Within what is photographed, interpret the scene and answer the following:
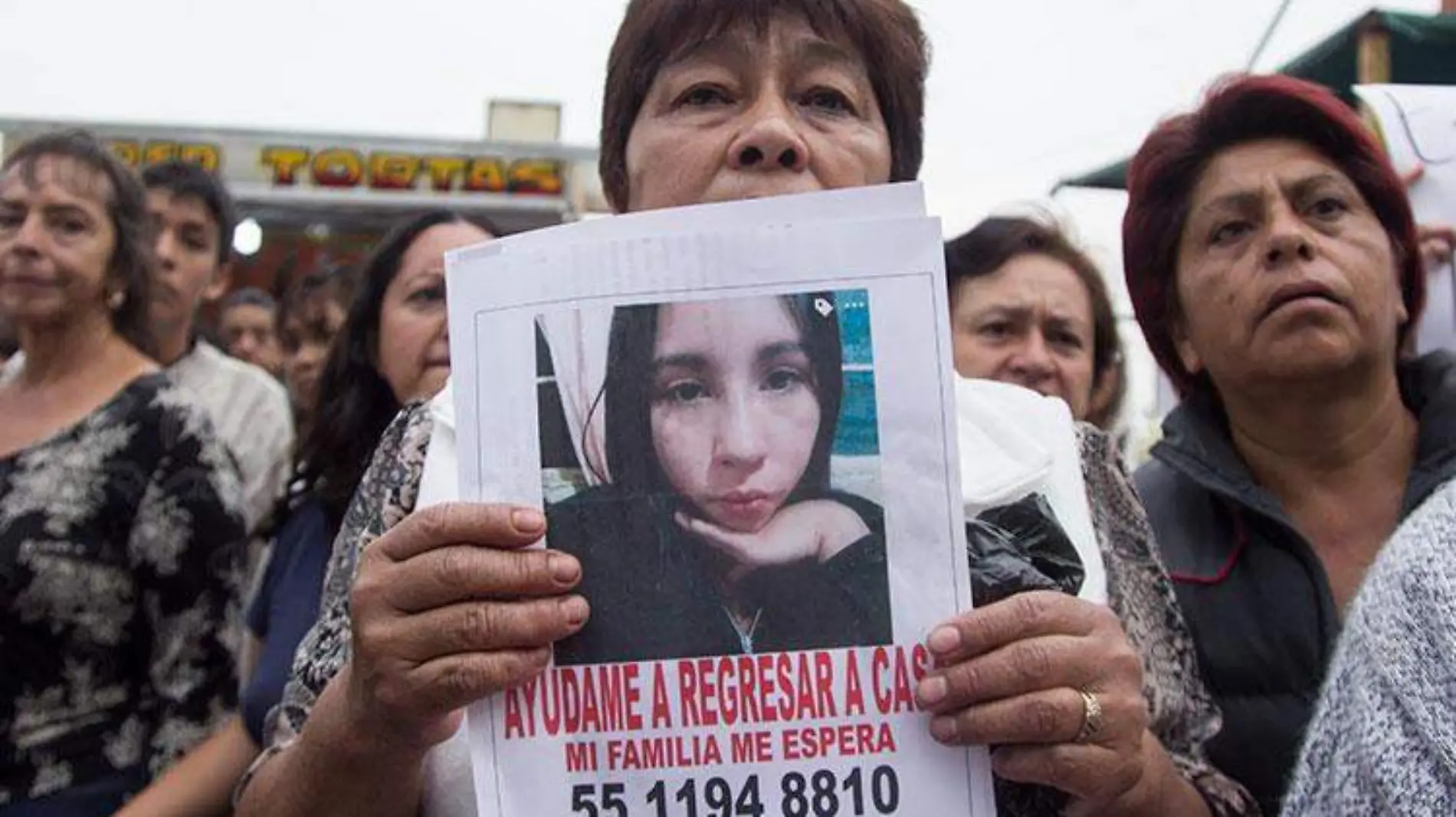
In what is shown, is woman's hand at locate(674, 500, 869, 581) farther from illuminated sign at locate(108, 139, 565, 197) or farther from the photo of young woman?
illuminated sign at locate(108, 139, 565, 197)

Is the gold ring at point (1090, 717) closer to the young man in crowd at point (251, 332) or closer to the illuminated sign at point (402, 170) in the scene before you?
the young man in crowd at point (251, 332)

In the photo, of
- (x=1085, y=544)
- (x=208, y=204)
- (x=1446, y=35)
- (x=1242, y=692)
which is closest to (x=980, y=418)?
(x=1085, y=544)

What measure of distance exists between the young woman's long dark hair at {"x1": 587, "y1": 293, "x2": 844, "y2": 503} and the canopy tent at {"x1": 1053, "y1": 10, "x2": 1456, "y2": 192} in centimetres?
209

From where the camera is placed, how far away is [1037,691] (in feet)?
2.75

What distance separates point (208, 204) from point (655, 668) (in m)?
2.93

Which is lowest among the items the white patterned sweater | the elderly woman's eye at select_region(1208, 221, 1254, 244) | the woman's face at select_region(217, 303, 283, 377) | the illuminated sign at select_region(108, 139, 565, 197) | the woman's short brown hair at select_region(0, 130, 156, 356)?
the white patterned sweater

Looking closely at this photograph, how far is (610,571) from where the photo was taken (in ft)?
2.88

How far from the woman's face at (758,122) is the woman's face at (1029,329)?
1141 millimetres

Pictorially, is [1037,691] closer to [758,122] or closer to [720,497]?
[720,497]

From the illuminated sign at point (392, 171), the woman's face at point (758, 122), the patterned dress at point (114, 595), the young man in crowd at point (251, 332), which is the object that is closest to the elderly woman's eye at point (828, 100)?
the woman's face at point (758, 122)

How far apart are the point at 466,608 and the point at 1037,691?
404mm

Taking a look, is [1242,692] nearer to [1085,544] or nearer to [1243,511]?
[1243,511]

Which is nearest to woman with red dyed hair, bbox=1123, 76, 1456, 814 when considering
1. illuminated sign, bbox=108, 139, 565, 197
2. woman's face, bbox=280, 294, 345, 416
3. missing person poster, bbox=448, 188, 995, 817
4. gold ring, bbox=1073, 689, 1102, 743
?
gold ring, bbox=1073, 689, 1102, 743

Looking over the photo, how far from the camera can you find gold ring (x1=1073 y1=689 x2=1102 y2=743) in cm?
85
